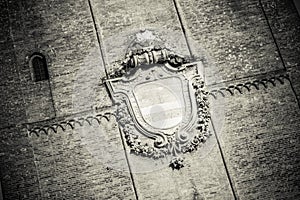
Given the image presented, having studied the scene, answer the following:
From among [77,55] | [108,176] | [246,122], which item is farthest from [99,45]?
[246,122]

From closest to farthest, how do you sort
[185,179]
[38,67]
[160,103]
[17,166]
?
[17,166] < [185,179] < [160,103] < [38,67]

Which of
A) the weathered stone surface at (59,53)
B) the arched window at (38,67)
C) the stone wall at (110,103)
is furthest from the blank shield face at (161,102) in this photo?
the arched window at (38,67)

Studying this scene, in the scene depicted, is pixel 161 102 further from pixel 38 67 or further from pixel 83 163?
pixel 38 67

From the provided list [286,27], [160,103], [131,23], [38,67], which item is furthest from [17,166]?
[286,27]

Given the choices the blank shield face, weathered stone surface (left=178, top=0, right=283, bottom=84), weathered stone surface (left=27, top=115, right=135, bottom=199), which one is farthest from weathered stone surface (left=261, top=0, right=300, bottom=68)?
weathered stone surface (left=27, top=115, right=135, bottom=199)

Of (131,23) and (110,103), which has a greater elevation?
(131,23)

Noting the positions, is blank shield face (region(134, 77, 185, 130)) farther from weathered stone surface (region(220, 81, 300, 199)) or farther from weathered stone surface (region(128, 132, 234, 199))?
weathered stone surface (region(220, 81, 300, 199))
